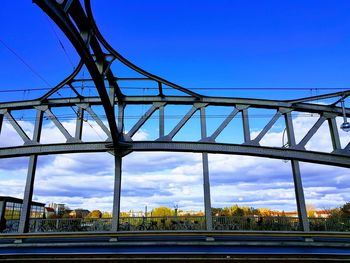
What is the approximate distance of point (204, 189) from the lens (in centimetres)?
1345

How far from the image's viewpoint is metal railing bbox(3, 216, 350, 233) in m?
13.7

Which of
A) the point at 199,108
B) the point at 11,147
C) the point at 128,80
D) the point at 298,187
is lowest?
the point at 298,187

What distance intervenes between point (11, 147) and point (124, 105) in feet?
20.1

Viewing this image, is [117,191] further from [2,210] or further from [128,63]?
[2,210]

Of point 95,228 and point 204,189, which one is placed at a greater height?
point 204,189

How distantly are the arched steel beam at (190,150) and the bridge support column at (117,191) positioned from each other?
647 millimetres

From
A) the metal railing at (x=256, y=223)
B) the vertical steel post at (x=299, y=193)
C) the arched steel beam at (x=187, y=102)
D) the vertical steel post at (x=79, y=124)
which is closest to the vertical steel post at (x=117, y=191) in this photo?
the vertical steel post at (x=79, y=124)

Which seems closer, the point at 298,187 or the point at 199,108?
the point at 298,187

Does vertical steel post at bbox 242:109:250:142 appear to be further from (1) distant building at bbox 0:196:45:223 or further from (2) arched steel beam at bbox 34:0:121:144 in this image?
(1) distant building at bbox 0:196:45:223
